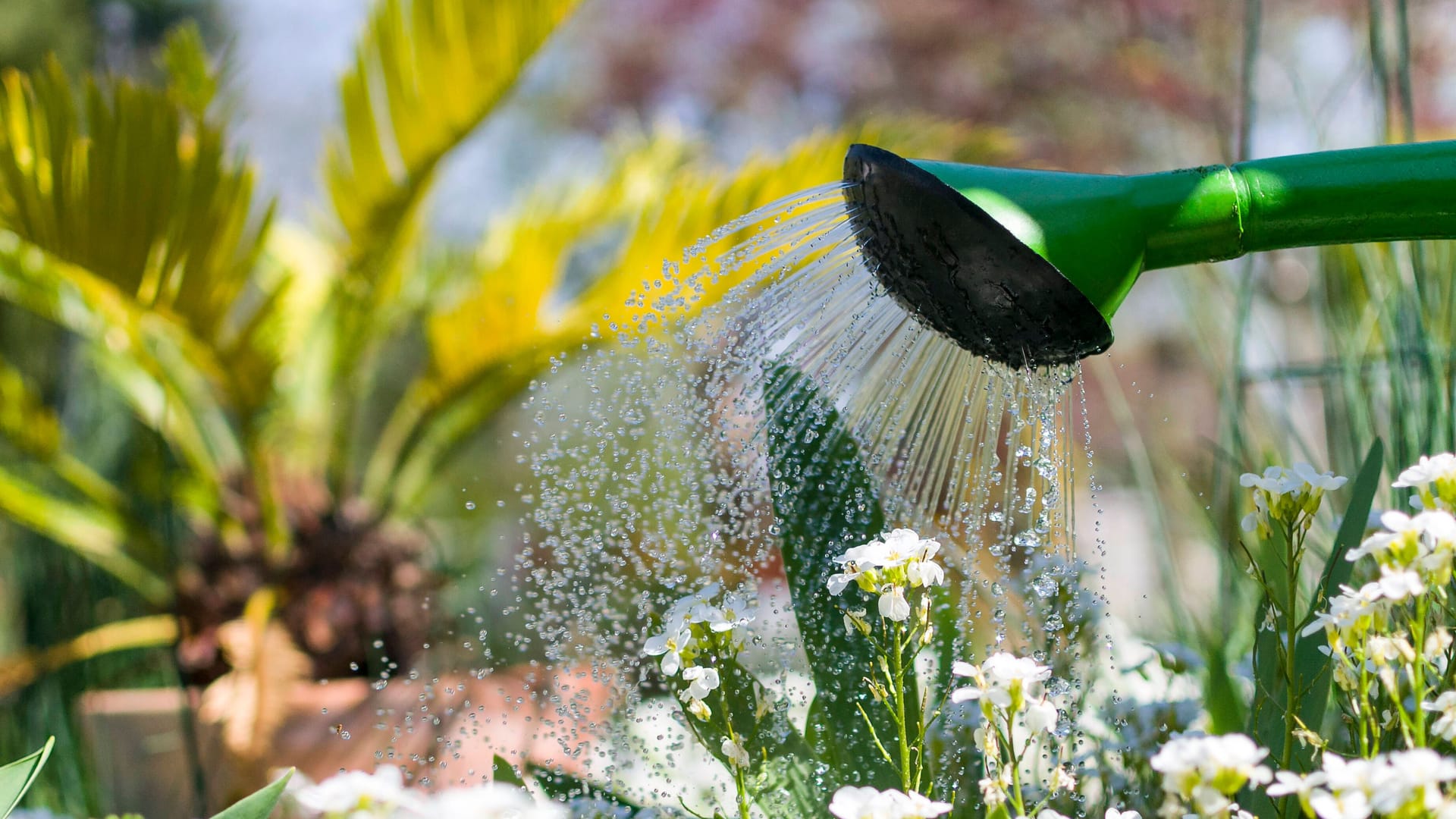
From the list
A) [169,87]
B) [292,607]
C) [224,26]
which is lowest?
[292,607]

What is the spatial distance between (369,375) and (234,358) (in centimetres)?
70

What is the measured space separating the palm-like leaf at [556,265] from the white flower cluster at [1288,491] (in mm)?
1383

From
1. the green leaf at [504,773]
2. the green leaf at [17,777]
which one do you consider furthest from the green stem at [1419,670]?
the green leaf at [17,777]

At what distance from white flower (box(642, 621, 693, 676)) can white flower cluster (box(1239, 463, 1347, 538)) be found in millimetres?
354

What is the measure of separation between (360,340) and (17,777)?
7.59ft

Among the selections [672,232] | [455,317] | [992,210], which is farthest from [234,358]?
[992,210]

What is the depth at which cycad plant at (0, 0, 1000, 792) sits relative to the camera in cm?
189

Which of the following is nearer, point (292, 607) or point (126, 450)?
point (292, 607)

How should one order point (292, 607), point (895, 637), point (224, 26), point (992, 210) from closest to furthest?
1. point (992, 210)
2. point (895, 637)
3. point (292, 607)
4. point (224, 26)

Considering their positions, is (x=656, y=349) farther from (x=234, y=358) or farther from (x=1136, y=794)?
(x=234, y=358)

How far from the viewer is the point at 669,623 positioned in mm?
715

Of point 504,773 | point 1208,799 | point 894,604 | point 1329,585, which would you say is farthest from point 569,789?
point 1329,585

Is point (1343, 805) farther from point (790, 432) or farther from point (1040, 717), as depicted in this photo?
point (790, 432)

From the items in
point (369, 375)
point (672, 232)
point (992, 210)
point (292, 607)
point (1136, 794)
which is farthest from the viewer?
point (369, 375)
